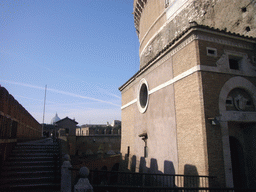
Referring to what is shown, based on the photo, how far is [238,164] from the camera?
8695 millimetres

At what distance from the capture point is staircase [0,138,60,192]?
6.66m

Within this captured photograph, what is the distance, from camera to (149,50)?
65.9 feet

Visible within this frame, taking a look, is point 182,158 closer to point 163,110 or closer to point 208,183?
point 208,183

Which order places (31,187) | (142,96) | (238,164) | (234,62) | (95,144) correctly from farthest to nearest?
(95,144) → (142,96) → (234,62) → (238,164) → (31,187)

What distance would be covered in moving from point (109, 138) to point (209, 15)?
1066 inches

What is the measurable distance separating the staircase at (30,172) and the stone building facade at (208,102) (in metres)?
5.53

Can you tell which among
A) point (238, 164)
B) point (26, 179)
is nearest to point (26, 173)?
point (26, 179)

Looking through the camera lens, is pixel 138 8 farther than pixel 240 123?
Yes

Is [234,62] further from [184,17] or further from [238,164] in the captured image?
[184,17]

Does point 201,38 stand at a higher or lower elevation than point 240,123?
Result: higher

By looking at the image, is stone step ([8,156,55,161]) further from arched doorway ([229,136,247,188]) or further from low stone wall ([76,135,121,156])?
low stone wall ([76,135,121,156])

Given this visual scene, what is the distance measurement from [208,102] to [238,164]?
3.43m

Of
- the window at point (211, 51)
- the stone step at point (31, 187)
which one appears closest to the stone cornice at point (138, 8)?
the window at point (211, 51)

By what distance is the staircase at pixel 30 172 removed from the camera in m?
6.66
